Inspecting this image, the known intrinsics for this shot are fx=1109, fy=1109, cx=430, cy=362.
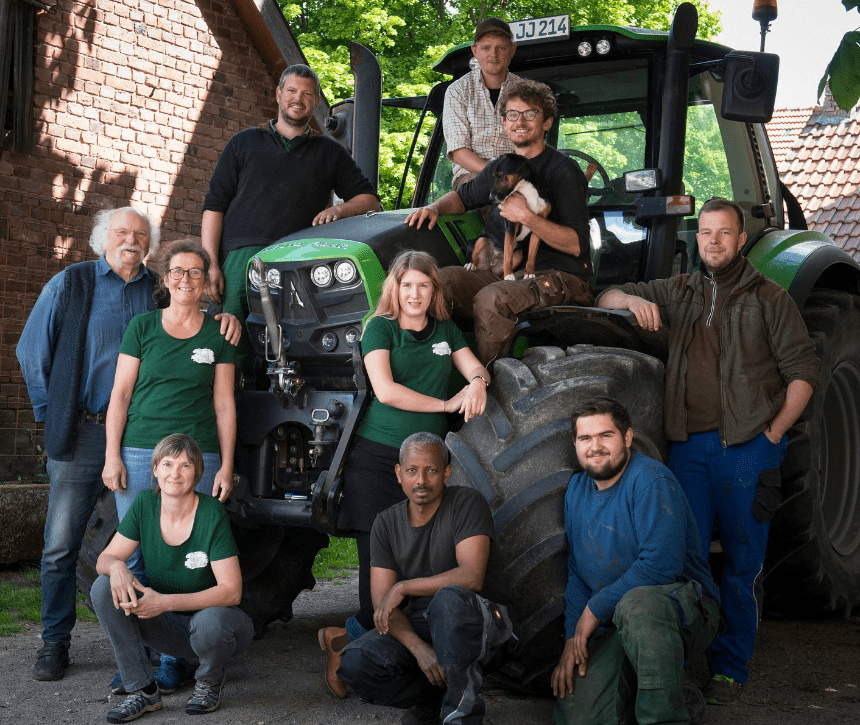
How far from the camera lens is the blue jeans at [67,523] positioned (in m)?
4.63

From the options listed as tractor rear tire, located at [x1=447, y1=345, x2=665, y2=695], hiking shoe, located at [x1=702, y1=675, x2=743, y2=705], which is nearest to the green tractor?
tractor rear tire, located at [x1=447, y1=345, x2=665, y2=695]

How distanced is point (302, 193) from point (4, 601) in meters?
2.97

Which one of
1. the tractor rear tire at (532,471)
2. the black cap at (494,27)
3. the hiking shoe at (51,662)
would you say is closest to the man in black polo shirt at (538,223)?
the tractor rear tire at (532,471)

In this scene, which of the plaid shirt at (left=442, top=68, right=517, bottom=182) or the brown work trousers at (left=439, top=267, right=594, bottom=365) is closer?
the brown work trousers at (left=439, top=267, right=594, bottom=365)

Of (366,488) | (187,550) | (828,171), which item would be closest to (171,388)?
(187,550)

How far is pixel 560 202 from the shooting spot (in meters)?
4.41

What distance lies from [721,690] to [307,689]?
1.60 meters

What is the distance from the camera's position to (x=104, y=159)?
10.3 m

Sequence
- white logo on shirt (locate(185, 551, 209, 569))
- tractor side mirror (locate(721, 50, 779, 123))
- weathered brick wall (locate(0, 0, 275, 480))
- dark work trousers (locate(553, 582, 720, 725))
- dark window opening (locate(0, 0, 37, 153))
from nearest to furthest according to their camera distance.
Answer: dark work trousers (locate(553, 582, 720, 725)) < white logo on shirt (locate(185, 551, 209, 569)) < tractor side mirror (locate(721, 50, 779, 123)) < dark window opening (locate(0, 0, 37, 153)) < weathered brick wall (locate(0, 0, 275, 480))

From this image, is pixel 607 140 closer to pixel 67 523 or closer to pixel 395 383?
pixel 395 383

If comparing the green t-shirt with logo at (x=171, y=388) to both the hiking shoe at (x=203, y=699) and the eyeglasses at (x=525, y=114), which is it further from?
the eyeglasses at (x=525, y=114)

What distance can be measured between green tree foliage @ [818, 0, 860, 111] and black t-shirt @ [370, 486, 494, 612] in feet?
5.58

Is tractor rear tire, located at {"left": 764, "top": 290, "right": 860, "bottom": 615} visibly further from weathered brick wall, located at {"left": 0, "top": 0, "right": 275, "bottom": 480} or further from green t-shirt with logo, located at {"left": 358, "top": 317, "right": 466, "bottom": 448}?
weathered brick wall, located at {"left": 0, "top": 0, "right": 275, "bottom": 480}

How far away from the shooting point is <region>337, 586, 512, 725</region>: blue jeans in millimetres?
3512
